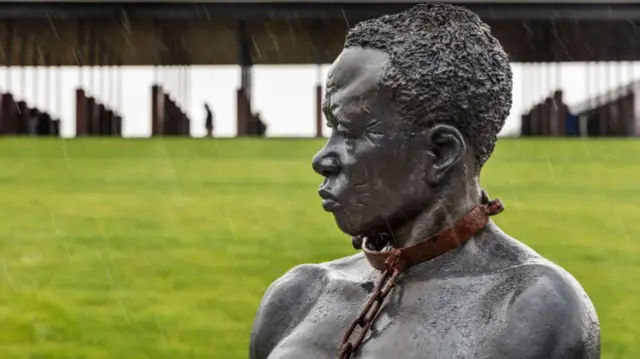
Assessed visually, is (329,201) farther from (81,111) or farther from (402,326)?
(81,111)

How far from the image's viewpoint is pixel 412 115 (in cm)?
240

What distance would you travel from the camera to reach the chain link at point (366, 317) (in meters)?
2.45

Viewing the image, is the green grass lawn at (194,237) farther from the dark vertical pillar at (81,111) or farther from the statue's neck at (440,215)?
the dark vertical pillar at (81,111)

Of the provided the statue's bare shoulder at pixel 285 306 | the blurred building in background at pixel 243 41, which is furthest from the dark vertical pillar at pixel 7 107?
the statue's bare shoulder at pixel 285 306

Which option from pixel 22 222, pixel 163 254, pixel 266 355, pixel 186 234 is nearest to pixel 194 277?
pixel 163 254

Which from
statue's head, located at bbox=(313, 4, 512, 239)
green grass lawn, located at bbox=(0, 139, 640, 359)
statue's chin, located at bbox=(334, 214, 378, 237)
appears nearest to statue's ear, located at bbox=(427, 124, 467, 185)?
statue's head, located at bbox=(313, 4, 512, 239)

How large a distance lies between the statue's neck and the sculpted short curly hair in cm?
6

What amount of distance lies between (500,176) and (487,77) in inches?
548

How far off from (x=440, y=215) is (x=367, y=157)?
0.18m

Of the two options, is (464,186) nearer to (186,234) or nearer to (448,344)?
(448,344)

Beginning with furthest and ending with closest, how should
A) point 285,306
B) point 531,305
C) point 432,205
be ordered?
point 285,306
point 432,205
point 531,305

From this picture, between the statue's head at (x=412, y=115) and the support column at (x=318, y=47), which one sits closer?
the statue's head at (x=412, y=115)

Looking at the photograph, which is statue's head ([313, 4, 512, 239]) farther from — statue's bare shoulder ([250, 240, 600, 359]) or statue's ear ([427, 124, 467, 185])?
statue's bare shoulder ([250, 240, 600, 359])

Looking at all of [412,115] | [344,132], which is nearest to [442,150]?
[412,115]
